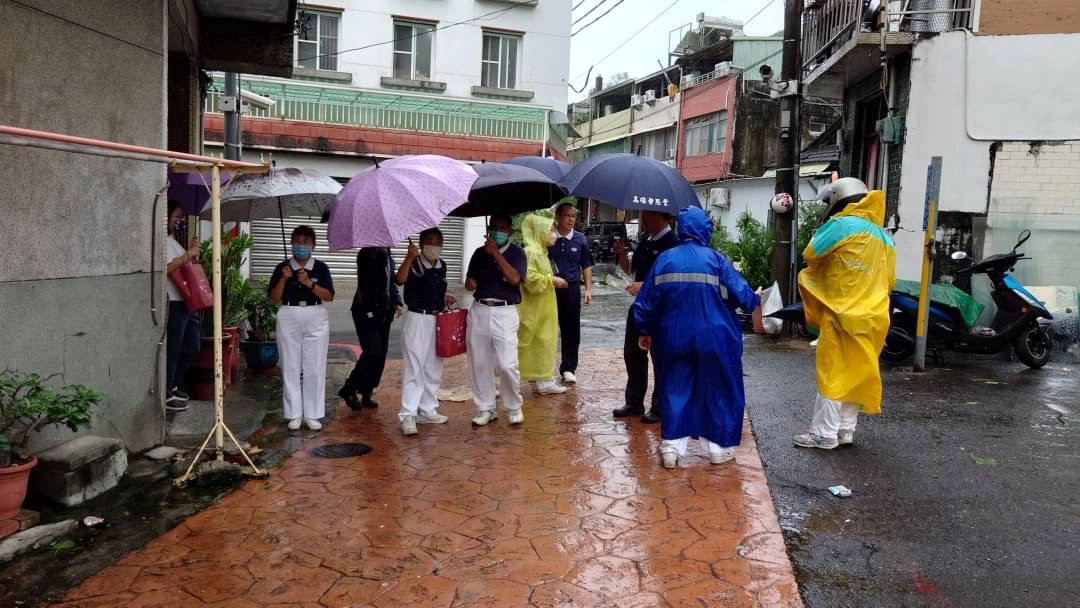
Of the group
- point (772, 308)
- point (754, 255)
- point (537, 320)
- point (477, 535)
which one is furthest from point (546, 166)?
point (754, 255)

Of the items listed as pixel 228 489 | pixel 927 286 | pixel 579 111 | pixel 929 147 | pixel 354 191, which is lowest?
pixel 228 489

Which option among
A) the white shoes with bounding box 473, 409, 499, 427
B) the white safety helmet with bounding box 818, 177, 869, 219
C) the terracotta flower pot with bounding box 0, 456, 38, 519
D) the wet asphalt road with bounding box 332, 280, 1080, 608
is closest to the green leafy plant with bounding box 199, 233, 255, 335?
the white shoes with bounding box 473, 409, 499, 427

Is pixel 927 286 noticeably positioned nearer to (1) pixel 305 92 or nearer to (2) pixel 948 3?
(2) pixel 948 3

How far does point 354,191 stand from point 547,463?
2.23 metres

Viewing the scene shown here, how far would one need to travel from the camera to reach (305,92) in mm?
19750

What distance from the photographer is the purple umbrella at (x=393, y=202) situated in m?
5.21

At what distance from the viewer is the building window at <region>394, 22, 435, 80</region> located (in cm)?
2161

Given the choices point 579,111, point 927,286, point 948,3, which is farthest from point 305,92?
point 579,111

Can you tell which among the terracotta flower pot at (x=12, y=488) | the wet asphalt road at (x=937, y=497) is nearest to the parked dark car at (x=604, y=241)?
the wet asphalt road at (x=937, y=497)

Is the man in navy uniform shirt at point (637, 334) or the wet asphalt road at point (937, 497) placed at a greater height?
the man in navy uniform shirt at point (637, 334)

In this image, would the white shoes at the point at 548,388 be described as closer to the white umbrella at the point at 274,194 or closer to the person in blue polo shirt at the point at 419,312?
the person in blue polo shirt at the point at 419,312

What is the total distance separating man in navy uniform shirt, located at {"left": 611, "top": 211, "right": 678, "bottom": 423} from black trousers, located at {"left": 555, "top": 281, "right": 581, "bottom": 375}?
0.98 metres

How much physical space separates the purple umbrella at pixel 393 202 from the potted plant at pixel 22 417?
5.76ft

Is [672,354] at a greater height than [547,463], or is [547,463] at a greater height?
[672,354]
